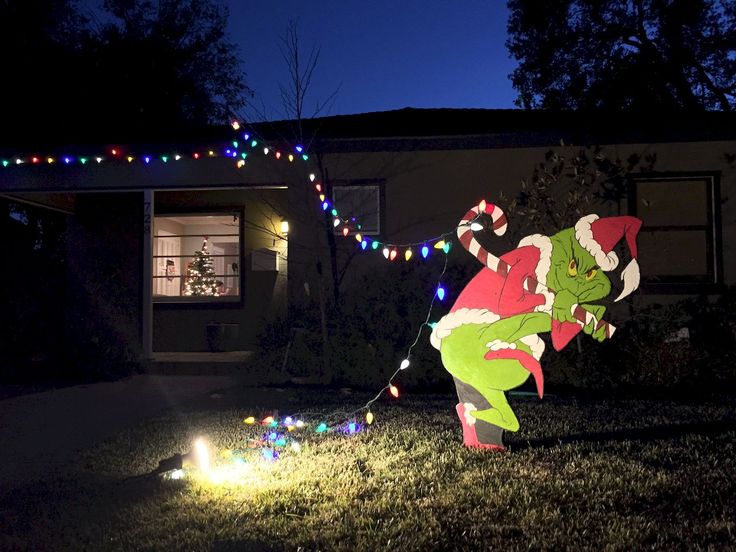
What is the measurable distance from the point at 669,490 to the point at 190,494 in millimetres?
2964

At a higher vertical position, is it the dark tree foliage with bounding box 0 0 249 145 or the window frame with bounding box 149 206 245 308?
the dark tree foliage with bounding box 0 0 249 145

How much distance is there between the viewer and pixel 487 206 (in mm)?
5316

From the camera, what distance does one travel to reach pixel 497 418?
5.23 m

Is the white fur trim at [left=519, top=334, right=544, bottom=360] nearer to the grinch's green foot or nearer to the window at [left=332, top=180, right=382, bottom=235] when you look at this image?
the grinch's green foot

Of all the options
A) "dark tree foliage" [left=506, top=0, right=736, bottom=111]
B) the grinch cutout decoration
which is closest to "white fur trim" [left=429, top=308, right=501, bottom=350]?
the grinch cutout decoration

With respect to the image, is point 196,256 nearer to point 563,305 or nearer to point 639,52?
point 563,305

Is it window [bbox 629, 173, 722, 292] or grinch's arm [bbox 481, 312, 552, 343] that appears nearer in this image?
grinch's arm [bbox 481, 312, 552, 343]

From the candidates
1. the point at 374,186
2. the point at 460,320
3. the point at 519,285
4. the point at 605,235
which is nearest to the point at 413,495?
the point at 460,320

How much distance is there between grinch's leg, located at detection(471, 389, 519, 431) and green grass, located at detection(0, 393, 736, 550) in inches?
9.5

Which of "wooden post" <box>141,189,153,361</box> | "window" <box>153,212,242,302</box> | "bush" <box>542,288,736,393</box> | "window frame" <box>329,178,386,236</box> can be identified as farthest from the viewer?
"window" <box>153,212,242,302</box>

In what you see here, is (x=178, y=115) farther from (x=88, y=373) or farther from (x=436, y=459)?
(x=436, y=459)

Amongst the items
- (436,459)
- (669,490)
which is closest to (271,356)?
(436,459)

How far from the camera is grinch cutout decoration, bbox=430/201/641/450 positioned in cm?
522

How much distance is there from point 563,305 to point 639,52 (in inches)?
699
